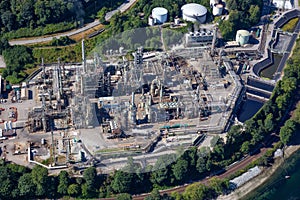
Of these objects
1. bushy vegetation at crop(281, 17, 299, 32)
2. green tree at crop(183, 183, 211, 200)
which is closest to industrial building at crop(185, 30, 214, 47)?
bushy vegetation at crop(281, 17, 299, 32)

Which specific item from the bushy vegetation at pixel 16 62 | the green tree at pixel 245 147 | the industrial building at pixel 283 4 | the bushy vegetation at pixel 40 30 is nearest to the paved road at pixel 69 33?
the bushy vegetation at pixel 40 30

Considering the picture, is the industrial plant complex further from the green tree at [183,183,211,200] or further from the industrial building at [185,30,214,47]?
the green tree at [183,183,211,200]

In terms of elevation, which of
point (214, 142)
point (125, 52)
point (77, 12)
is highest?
point (77, 12)

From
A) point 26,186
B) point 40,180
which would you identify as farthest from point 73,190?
point 26,186

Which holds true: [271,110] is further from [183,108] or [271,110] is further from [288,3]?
[288,3]

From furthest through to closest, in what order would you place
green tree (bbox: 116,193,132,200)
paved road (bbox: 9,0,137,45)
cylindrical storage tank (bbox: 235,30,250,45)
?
1. cylindrical storage tank (bbox: 235,30,250,45)
2. paved road (bbox: 9,0,137,45)
3. green tree (bbox: 116,193,132,200)

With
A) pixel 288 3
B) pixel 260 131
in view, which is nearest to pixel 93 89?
pixel 260 131
